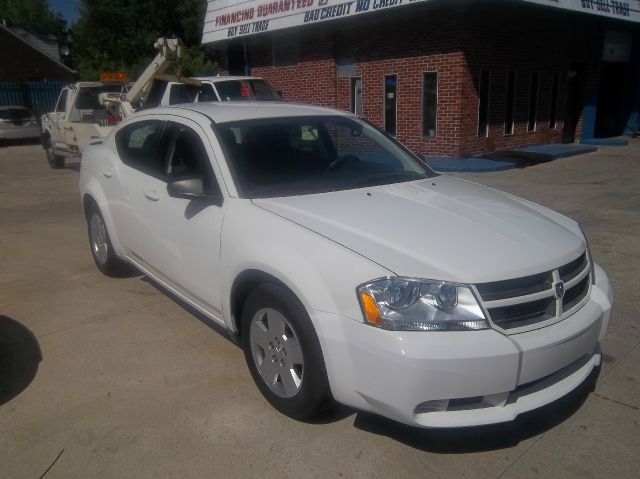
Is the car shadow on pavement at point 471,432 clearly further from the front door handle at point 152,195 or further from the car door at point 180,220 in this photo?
the front door handle at point 152,195

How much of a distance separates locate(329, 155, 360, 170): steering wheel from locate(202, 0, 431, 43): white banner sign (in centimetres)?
873

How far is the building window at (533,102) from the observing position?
15289mm

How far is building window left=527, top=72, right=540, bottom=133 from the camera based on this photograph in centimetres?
1529

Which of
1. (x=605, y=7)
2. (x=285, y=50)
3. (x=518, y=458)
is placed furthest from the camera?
(x=285, y=50)

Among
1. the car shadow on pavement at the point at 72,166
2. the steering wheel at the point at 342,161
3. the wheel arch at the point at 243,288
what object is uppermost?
the steering wheel at the point at 342,161

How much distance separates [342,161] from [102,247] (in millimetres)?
2706

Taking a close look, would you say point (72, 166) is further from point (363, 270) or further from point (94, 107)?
point (363, 270)

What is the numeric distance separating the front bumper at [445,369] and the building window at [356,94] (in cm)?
1351

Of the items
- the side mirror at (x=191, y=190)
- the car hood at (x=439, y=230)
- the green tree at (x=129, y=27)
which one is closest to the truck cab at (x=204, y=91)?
the side mirror at (x=191, y=190)

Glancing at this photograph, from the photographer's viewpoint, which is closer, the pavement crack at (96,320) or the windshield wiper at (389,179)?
the windshield wiper at (389,179)

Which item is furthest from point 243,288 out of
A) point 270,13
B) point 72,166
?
point 270,13

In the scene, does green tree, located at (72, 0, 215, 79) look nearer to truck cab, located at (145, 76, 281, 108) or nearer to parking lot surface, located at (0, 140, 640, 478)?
truck cab, located at (145, 76, 281, 108)

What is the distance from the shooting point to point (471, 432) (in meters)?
2.96

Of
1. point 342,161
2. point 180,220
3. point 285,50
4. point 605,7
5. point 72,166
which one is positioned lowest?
point 72,166
